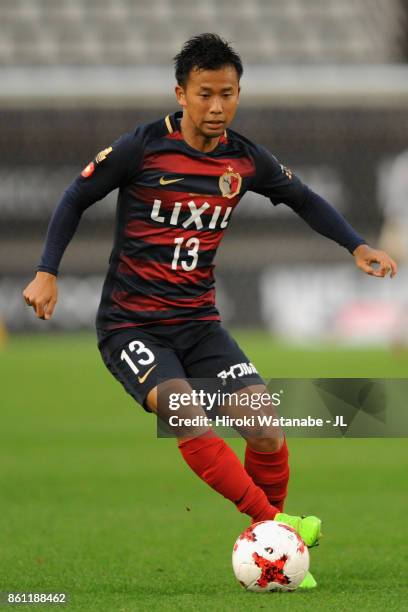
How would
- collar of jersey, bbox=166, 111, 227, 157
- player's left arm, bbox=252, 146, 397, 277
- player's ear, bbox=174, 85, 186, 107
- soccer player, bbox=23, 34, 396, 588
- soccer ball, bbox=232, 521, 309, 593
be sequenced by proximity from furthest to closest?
player's left arm, bbox=252, 146, 397, 277 < collar of jersey, bbox=166, 111, 227, 157 < player's ear, bbox=174, 85, 186, 107 < soccer player, bbox=23, 34, 396, 588 < soccer ball, bbox=232, 521, 309, 593

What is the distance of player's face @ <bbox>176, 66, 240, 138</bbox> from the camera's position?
13.9 ft

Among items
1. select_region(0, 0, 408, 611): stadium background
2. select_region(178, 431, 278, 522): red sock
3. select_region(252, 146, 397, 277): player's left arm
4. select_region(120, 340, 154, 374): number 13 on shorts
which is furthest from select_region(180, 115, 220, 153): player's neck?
select_region(0, 0, 408, 611): stadium background

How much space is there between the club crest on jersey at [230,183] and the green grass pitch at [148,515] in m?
1.34

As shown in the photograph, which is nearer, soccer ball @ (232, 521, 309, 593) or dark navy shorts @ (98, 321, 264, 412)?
soccer ball @ (232, 521, 309, 593)

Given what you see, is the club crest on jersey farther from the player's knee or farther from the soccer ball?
the soccer ball

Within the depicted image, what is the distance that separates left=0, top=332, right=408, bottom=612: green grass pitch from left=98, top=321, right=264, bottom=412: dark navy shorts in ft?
2.26

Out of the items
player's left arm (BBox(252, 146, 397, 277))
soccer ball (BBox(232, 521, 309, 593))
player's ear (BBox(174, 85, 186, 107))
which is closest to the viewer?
soccer ball (BBox(232, 521, 309, 593))

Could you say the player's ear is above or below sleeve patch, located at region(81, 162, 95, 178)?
above

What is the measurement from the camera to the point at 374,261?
470 centimetres

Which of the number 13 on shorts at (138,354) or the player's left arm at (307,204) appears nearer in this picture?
the number 13 on shorts at (138,354)

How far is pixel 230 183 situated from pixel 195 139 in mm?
199

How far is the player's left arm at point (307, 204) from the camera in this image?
4.68m

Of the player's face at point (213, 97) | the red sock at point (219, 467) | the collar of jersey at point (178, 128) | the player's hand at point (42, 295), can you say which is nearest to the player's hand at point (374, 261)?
Result: the collar of jersey at point (178, 128)

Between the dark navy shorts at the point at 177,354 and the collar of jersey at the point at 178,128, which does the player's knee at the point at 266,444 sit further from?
the collar of jersey at the point at 178,128
